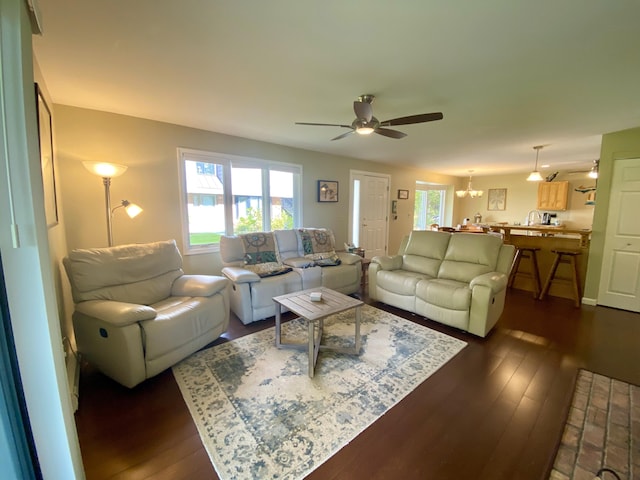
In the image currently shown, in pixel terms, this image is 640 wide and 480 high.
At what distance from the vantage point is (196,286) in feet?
8.24

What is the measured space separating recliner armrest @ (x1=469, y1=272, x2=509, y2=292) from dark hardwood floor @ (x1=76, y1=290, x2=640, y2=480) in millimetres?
578

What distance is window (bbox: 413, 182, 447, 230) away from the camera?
7.79 meters

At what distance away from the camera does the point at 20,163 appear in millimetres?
844

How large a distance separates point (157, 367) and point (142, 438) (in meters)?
0.52

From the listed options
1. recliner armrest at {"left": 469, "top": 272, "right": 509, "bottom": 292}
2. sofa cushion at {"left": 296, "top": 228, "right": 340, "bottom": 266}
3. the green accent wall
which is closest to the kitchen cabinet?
the green accent wall

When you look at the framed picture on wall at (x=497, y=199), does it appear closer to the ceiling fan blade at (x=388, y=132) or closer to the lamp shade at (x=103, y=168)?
the ceiling fan blade at (x=388, y=132)

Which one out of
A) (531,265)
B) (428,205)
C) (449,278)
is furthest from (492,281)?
(428,205)

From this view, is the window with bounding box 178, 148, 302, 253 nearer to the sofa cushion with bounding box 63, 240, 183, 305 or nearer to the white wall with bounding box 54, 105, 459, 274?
the white wall with bounding box 54, 105, 459, 274

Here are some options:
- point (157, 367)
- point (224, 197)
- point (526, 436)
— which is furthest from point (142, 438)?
→ point (224, 197)

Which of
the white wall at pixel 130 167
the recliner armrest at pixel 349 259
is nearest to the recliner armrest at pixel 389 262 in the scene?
the recliner armrest at pixel 349 259

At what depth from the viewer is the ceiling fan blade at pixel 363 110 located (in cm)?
213

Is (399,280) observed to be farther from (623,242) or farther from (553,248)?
(623,242)

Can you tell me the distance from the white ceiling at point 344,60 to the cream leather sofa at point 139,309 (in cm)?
149

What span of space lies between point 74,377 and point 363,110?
303 cm
